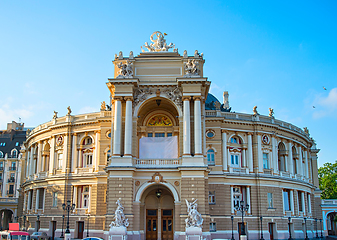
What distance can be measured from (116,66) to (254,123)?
20649mm

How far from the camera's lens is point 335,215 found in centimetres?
7425

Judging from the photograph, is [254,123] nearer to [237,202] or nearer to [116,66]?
[237,202]

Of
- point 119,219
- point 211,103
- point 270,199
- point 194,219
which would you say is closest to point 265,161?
point 270,199

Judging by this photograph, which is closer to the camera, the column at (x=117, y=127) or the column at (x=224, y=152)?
the column at (x=117, y=127)

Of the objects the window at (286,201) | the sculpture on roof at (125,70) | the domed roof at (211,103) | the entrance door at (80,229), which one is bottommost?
the entrance door at (80,229)

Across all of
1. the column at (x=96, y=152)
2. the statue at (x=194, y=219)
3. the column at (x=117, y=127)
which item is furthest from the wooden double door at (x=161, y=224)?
the column at (x=96, y=152)

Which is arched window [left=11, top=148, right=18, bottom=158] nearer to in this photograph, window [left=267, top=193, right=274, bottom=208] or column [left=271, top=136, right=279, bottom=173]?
column [left=271, top=136, right=279, bottom=173]

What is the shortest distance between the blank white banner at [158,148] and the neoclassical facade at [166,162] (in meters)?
0.10

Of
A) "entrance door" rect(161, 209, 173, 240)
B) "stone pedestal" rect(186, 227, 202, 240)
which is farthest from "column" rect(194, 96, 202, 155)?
"entrance door" rect(161, 209, 173, 240)

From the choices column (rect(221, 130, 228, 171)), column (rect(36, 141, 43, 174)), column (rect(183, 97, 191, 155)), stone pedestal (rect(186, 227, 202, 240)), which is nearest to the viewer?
stone pedestal (rect(186, 227, 202, 240))

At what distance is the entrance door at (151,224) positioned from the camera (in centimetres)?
4100

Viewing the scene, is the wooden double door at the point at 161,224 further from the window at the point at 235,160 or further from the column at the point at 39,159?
the column at the point at 39,159

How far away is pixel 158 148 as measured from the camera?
4016 centimetres

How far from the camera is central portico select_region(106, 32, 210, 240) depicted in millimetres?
37250
